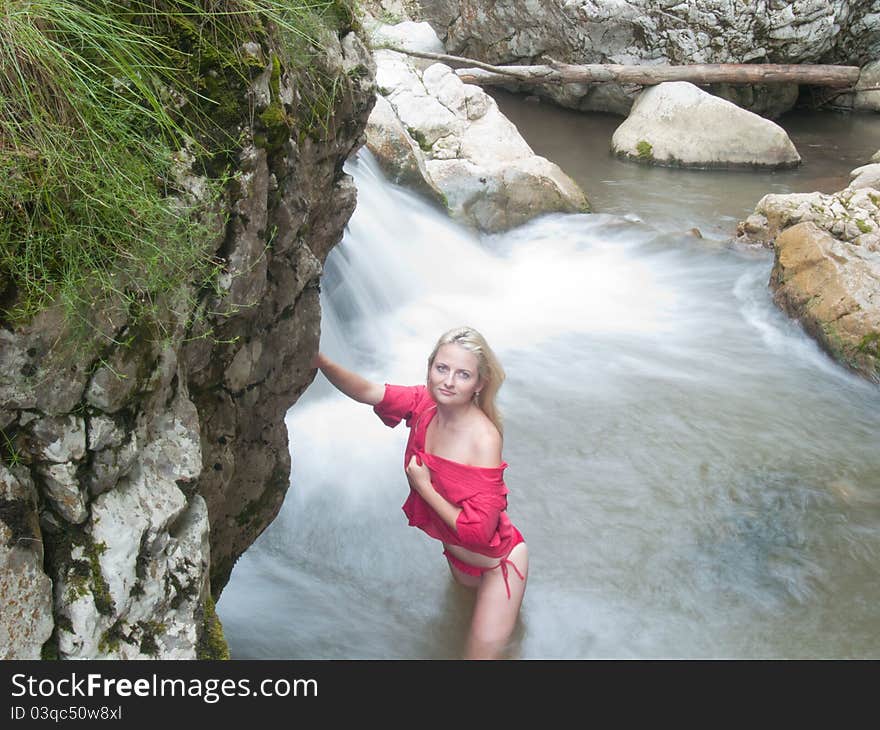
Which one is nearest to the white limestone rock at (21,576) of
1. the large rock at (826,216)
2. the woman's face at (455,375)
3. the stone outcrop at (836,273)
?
the woman's face at (455,375)

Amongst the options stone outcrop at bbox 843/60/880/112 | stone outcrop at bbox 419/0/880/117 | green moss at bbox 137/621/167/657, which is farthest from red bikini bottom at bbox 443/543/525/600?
stone outcrop at bbox 843/60/880/112

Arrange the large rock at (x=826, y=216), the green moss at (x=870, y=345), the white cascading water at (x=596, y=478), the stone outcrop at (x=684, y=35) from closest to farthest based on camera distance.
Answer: the white cascading water at (x=596, y=478), the green moss at (x=870, y=345), the large rock at (x=826, y=216), the stone outcrop at (x=684, y=35)

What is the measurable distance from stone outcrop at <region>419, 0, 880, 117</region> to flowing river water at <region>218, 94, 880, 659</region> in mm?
6048

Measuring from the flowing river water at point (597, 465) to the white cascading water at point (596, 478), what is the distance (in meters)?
0.01

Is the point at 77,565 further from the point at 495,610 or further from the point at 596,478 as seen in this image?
the point at 596,478

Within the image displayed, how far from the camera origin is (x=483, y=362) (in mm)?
3227

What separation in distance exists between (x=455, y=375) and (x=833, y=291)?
445 cm

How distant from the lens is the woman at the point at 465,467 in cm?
316

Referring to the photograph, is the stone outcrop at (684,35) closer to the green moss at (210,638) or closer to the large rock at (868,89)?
the large rock at (868,89)

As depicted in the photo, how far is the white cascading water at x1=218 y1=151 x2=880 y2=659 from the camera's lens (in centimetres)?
383

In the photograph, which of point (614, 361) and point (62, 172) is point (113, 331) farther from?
point (614, 361)

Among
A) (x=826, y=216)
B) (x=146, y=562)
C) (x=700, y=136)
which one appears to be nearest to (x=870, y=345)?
(x=826, y=216)

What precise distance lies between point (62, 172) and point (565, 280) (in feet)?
20.0

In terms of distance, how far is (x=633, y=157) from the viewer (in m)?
11.6
